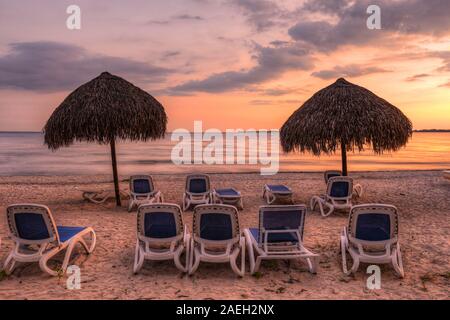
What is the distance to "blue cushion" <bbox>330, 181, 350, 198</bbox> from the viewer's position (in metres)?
7.91

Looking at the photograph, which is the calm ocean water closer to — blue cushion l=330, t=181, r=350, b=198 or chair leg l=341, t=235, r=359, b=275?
blue cushion l=330, t=181, r=350, b=198

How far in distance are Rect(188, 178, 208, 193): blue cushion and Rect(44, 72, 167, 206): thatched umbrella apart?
1.79 meters

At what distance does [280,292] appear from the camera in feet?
13.4

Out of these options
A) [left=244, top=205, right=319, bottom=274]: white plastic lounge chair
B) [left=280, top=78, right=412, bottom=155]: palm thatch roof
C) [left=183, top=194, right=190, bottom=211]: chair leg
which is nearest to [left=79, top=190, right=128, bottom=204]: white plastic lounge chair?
[left=183, top=194, right=190, bottom=211]: chair leg

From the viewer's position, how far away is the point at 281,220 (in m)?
4.55

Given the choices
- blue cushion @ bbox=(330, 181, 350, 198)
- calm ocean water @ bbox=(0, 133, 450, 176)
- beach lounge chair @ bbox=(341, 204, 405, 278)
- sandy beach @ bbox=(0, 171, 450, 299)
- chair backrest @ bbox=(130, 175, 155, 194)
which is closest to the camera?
sandy beach @ bbox=(0, 171, 450, 299)

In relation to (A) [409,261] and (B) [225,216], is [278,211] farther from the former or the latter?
(A) [409,261]

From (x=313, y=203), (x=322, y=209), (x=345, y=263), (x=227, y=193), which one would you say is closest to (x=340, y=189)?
(x=322, y=209)

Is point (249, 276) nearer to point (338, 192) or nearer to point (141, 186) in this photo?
point (338, 192)

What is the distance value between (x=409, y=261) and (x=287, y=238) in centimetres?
179

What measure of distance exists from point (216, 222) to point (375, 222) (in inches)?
76.8

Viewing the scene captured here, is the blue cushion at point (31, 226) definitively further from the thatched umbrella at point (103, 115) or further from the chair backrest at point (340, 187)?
the chair backrest at point (340, 187)

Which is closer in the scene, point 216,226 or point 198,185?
point 216,226
